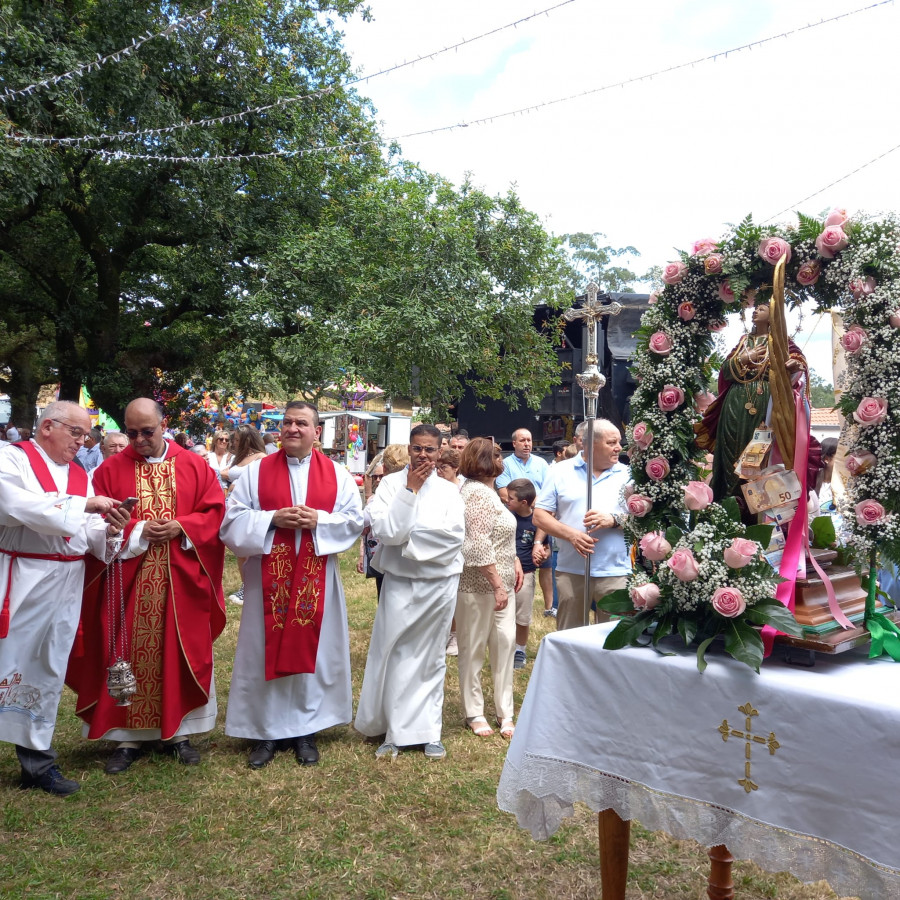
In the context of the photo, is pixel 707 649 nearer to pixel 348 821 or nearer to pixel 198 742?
pixel 348 821

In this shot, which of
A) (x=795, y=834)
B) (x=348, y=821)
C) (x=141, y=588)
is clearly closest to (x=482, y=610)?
(x=348, y=821)

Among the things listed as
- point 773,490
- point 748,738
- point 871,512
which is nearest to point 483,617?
point 773,490

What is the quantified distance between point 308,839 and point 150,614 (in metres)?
1.63

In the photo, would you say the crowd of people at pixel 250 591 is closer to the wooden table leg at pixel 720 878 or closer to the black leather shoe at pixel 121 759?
the black leather shoe at pixel 121 759

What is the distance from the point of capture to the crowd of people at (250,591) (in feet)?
14.3

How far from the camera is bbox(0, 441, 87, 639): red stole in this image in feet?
13.9

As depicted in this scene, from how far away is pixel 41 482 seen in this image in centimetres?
436

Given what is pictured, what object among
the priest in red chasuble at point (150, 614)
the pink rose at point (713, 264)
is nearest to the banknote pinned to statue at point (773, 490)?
the pink rose at point (713, 264)

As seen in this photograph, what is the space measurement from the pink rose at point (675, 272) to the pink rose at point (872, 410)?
827mm

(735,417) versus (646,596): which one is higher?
(735,417)

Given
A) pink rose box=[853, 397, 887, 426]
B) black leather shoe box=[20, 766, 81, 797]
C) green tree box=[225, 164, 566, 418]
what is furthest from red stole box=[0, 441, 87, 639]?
green tree box=[225, 164, 566, 418]

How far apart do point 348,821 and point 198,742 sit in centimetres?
155

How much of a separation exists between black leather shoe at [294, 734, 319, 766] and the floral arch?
2624mm

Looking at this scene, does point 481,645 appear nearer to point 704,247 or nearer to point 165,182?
point 704,247
